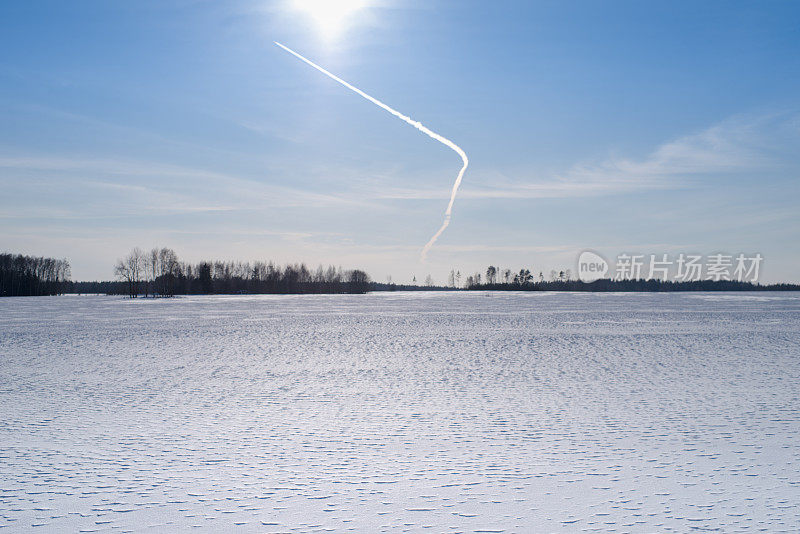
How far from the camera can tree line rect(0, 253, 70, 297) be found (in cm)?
11500

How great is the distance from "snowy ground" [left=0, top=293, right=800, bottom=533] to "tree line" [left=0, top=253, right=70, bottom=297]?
390 feet

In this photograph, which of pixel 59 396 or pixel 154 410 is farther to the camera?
pixel 59 396

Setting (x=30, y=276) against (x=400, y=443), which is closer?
(x=400, y=443)

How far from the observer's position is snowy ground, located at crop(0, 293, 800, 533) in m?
5.16

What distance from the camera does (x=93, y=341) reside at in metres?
20.0

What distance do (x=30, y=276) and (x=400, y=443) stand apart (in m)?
134

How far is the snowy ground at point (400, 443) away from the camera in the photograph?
5.16 m

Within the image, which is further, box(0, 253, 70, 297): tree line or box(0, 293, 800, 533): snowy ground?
box(0, 253, 70, 297): tree line

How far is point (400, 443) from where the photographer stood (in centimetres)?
739

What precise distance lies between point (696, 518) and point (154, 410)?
7.66 m

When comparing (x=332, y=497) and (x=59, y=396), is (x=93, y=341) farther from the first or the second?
(x=332, y=497)

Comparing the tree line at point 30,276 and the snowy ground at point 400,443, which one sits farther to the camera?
the tree line at point 30,276

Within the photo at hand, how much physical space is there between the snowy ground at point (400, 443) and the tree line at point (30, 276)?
390 feet

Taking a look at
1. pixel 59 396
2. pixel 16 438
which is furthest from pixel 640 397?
pixel 59 396
